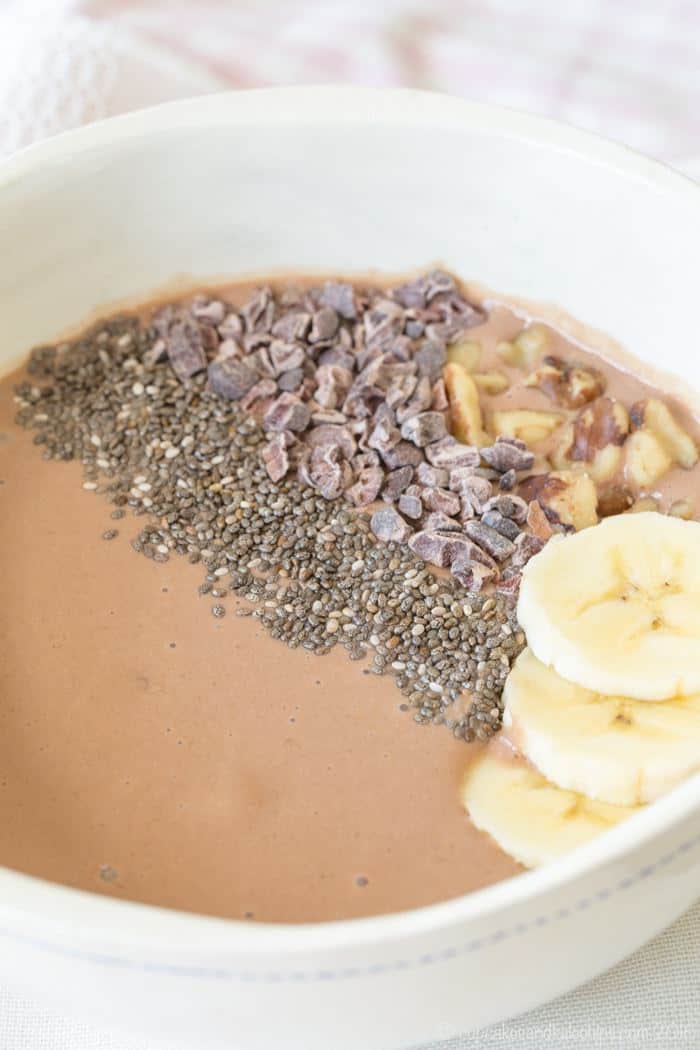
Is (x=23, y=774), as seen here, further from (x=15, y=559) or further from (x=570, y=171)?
(x=570, y=171)

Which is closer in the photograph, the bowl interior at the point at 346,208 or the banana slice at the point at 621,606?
the banana slice at the point at 621,606

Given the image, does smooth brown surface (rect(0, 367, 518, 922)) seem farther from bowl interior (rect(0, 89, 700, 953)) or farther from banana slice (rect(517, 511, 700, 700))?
bowl interior (rect(0, 89, 700, 953))

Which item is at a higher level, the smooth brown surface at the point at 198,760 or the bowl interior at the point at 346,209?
the bowl interior at the point at 346,209

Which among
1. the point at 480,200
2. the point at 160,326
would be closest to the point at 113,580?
the point at 160,326

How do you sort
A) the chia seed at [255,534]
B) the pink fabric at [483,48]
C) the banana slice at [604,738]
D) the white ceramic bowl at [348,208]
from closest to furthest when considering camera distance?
the banana slice at [604,738] → the chia seed at [255,534] → the white ceramic bowl at [348,208] → the pink fabric at [483,48]

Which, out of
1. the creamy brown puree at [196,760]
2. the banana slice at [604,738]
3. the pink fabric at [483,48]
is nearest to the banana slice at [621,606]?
the banana slice at [604,738]

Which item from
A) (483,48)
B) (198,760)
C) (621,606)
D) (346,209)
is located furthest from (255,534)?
(483,48)

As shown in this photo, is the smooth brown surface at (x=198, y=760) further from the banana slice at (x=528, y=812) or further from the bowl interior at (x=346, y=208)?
the bowl interior at (x=346, y=208)

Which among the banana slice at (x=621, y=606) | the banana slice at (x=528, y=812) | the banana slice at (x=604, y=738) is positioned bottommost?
the banana slice at (x=528, y=812)

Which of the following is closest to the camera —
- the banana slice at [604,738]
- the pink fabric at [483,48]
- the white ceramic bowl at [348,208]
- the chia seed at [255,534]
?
the banana slice at [604,738]
